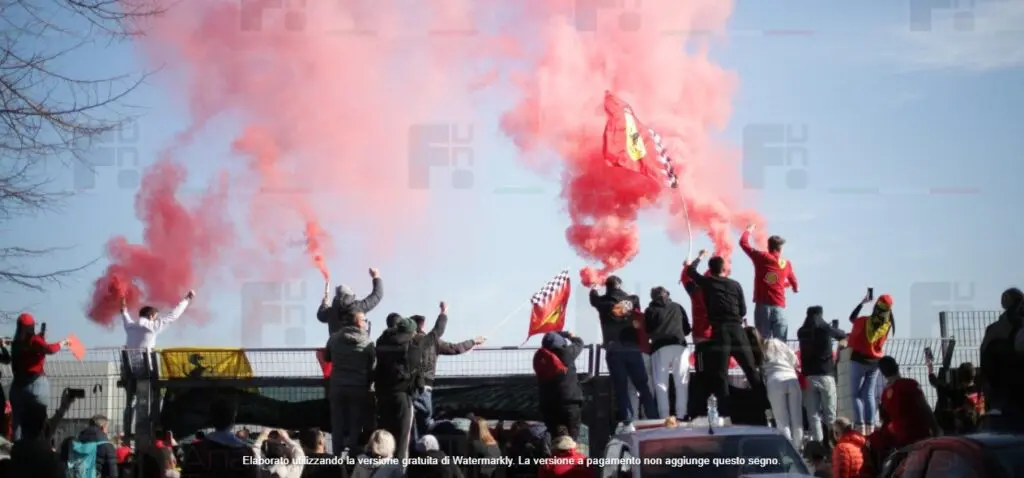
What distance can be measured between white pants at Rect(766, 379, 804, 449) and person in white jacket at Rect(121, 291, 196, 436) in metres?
8.08

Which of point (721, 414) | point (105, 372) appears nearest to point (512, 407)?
point (721, 414)

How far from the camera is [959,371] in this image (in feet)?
45.9

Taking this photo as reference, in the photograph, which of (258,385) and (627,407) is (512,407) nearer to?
(627,407)

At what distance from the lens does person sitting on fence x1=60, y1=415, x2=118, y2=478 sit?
1455 centimetres

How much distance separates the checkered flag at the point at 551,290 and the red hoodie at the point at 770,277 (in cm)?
419

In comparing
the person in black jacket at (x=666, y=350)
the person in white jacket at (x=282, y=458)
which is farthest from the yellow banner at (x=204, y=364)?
the person in black jacket at (x=666, y=350)

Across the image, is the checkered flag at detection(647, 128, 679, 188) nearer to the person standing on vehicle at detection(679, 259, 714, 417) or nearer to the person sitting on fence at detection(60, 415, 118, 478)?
the person standing on vehicle at detection(679, 259, 714, 417)

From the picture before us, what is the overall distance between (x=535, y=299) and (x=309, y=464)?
7146mm

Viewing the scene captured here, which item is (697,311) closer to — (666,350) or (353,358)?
(666,350)

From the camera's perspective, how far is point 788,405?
15.1 m

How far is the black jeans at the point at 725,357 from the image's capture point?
50.6ft

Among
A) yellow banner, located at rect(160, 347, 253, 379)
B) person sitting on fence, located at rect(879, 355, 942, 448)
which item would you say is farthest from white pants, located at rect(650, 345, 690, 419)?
yellow banner, located at rect(160, 347, 253, 379)

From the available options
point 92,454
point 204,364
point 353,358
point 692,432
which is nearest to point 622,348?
point 353,358

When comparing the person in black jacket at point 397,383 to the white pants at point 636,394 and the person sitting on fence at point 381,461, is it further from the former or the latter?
the white pants at point 636,394
